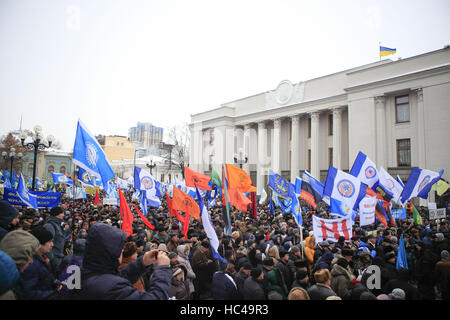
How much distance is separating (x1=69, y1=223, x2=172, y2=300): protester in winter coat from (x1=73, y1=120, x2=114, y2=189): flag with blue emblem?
4241 millimetres

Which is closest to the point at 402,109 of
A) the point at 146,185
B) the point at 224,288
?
the point at 146,185

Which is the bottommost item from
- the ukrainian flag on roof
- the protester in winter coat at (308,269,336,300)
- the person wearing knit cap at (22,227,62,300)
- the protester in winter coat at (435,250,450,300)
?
the protester in winter coat at (435,250,450,300)

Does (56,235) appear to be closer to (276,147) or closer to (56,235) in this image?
(56,235)

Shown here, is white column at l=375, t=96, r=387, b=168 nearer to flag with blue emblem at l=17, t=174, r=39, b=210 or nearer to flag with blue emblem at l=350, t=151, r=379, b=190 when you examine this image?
flag with blue emblem at l=350, t=151, r=379, b=190

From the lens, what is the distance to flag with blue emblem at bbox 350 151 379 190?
10586 mm

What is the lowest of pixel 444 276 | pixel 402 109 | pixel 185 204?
pixel 444 276

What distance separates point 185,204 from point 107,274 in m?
6.09

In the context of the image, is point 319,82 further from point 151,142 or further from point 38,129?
point 151,142

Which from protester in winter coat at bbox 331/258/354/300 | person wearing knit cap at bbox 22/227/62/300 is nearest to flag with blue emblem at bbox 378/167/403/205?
protester in winter coat at bbox 331/258/354/300

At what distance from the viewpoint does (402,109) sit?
26234 mm

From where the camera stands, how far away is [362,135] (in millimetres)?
27141

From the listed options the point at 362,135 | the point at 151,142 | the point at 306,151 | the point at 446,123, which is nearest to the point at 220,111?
the point at 306,151

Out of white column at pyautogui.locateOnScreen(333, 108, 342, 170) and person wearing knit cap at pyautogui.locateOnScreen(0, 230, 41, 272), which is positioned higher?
white column at pyautogui.locateOnScreen(333, 108, 342, 170)
